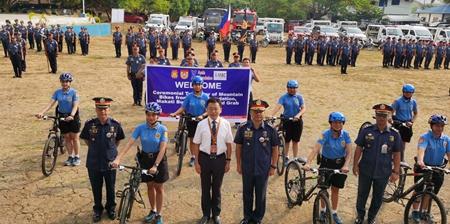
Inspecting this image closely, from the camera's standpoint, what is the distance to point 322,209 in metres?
5.77

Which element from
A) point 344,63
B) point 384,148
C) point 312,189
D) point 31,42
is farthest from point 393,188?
point 31,42

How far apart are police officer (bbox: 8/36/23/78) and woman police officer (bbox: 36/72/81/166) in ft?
32.4

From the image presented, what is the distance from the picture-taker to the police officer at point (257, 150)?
5.53m

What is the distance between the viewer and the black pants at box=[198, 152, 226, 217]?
5.78 meters

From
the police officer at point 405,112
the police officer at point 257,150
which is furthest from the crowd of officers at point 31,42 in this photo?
the police officer at point 405,112

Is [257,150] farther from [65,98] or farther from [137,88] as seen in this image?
[137,88]

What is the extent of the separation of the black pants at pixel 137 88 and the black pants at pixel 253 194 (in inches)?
299

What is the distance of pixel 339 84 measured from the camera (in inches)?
716

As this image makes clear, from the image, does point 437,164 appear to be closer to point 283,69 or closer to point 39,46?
point 283,69

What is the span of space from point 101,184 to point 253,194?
2.21 metres

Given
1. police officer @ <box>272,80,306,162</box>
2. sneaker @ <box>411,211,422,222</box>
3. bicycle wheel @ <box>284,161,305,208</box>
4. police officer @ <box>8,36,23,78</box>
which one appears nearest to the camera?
sneaker @ <box>411,211,422,222</box>

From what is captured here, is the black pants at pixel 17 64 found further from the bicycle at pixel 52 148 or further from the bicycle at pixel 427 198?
the bicycle at pixel 427 198

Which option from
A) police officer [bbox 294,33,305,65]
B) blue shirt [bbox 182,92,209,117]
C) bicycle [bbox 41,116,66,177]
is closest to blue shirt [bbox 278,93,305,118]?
blue shirt [bbox 182,92,209,117]

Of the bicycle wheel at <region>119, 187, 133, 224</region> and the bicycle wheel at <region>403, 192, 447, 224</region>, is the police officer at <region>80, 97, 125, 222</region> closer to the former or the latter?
the bicycle wheel at <region>119, 187, 133, 224</region>
